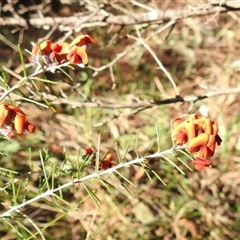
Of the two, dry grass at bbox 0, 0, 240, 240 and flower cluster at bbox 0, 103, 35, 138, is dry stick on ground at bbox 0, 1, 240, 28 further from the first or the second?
flower cluster at bbox 0, 103, 35, 138

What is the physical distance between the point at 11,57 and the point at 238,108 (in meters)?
1.17

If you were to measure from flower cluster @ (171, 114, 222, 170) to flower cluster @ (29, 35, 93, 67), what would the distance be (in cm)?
24

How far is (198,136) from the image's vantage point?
1113 millimetres

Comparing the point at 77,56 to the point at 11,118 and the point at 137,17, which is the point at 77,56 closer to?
the point at 11,118

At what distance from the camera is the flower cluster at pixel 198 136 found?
1.11 m

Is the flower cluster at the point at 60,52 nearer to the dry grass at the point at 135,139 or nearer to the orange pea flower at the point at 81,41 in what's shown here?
the orange pea flower at the point at 81,41

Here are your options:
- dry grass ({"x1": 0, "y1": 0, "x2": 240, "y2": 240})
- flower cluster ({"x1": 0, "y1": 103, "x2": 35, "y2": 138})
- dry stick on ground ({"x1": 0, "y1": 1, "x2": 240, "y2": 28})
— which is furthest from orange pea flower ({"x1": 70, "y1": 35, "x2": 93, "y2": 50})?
dry stick on ground ({"x1": 0, "y1": 1, "x2": 240, "y2": 28})

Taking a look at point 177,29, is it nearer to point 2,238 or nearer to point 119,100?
point 119,100

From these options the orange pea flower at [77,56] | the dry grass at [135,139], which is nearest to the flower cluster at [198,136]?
the orange pea flower at [77,56]

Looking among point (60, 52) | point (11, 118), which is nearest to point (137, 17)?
point (60, 52)

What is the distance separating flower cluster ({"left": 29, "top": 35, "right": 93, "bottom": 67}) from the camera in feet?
Answer: 3.74

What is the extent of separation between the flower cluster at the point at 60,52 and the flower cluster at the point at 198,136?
243 millimetres

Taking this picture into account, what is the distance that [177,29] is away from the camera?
306cm

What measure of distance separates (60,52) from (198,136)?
345 mm
